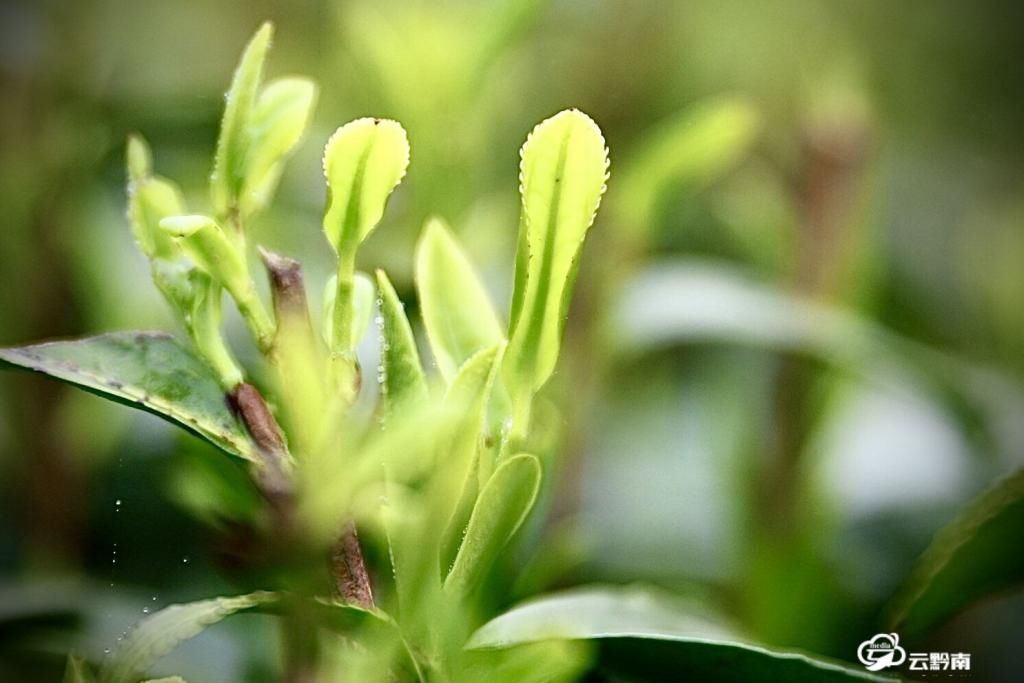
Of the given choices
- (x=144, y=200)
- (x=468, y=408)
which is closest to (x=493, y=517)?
(x=468, y=408)

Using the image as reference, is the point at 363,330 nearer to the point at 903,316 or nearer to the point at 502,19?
the point at 502,19

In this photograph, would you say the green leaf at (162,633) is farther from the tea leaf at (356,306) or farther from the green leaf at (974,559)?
the green leaf at (974,559)

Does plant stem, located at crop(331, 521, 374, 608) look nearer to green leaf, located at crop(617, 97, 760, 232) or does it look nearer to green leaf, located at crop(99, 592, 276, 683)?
green leaf, located at crop(99, 592, 276, 683)

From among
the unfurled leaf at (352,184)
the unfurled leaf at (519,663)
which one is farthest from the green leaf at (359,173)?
the unfurled leaf at (519,663)

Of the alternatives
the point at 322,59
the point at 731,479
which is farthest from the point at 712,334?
the point at 322,59

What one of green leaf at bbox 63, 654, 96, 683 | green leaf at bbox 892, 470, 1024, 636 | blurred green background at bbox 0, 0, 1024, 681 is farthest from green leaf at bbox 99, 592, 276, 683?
green leaf at bbox 892, 470, 1024, 636
